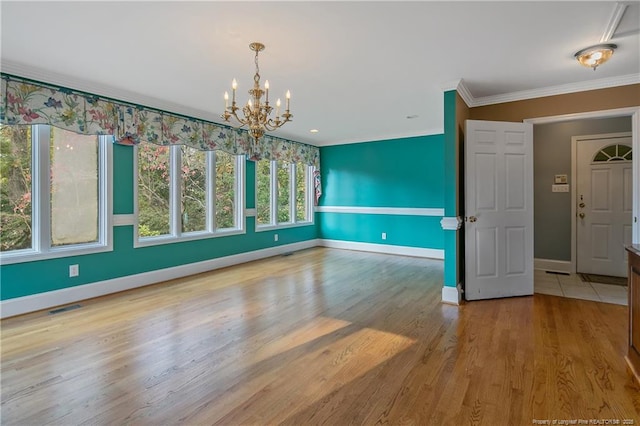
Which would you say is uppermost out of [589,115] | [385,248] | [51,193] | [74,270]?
[589,115]

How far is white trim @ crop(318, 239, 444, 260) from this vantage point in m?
6.32

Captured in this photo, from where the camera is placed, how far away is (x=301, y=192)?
7.67 meters

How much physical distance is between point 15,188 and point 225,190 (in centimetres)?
274

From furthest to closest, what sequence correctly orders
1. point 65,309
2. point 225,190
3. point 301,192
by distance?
point 301,192 < point 225,190 < point 65,309

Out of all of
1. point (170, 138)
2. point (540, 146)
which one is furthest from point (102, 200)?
point (540, 146)

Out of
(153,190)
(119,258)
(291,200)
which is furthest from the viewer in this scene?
(291,200)

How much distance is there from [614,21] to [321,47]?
7.06 feet

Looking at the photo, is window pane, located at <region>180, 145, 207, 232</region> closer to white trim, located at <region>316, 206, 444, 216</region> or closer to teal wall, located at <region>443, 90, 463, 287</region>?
white trim, located at <region>316, 206, 444, 216</region>

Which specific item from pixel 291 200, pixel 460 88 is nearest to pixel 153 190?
pixel 291 200

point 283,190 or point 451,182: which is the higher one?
point 283,190

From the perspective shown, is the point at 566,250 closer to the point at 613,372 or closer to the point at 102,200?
the point at 613,372

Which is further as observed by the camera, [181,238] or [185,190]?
[185,190]

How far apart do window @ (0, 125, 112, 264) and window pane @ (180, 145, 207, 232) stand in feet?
3.65

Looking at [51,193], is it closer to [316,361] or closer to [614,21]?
[316,361]
